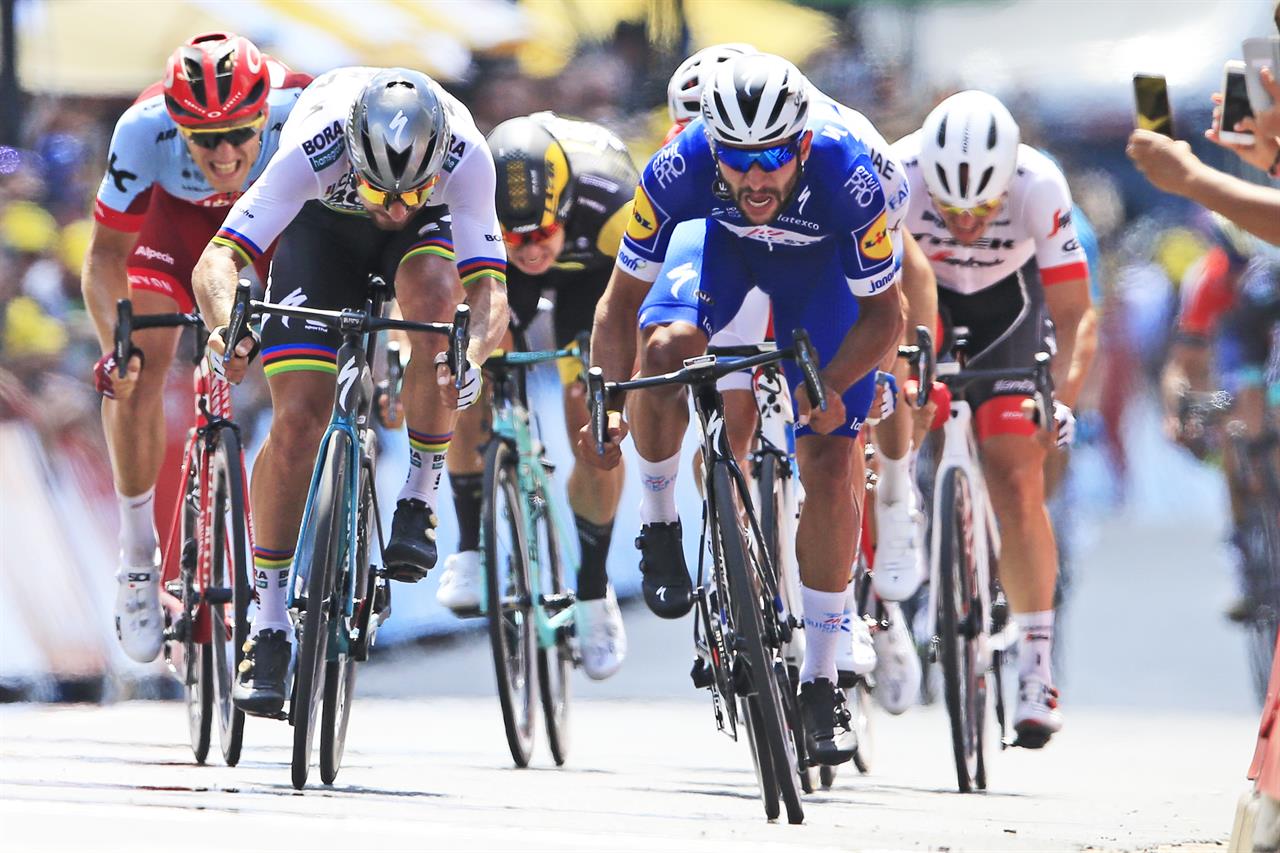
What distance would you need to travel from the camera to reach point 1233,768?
7.91m

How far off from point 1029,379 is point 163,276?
2883 millimetres

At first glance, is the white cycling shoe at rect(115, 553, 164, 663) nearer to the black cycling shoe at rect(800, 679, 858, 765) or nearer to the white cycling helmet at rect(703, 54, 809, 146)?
the black cycling shoe at rect(800, 679, 858, 765)

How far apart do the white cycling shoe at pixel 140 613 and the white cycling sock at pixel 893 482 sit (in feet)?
8.26

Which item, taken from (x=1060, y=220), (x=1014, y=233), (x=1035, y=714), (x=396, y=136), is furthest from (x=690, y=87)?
(x=1035, y=714)

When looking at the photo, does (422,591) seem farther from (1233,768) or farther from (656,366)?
(656,366)

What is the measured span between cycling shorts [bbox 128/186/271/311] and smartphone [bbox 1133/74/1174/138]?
3.31 m

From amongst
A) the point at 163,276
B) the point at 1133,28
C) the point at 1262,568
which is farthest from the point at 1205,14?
the point at 163,276

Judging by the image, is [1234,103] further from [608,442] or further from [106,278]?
[106,278]

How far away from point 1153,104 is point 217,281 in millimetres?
2490

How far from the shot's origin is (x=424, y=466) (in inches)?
239

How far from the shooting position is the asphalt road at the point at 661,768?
484cm

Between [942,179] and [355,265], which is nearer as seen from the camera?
[355,265]

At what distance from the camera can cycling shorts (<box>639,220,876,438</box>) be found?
6.07 m

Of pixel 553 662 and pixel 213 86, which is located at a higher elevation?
pixel 213 86
